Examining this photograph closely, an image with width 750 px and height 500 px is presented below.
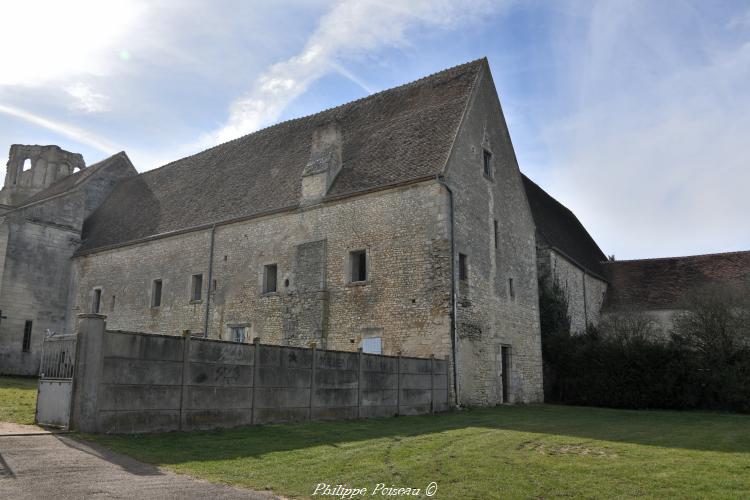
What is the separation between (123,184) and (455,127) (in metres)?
20.9

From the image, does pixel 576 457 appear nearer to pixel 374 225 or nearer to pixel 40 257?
pixel 374 225

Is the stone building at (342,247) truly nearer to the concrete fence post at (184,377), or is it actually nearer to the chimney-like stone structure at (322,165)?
the chimney-like stone structure at (322,165)

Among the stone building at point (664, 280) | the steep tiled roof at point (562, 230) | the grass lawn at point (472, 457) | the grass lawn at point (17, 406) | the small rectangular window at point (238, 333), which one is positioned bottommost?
the grass lawn at point (472, 457)

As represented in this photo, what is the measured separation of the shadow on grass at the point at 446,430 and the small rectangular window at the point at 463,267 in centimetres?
392

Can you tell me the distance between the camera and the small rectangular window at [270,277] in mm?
21484

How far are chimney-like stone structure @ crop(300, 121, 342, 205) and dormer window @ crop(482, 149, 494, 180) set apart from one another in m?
5.08

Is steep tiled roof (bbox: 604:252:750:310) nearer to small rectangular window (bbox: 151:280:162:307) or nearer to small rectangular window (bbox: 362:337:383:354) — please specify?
small rectangular window (bbox: 362:337:383:354)

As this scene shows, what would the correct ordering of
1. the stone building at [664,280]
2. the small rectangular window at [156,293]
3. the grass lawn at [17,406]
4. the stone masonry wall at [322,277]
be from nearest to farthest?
the grass lawn at [17,406]
the stone masonry wall at [322,277]
the small rectangular window at [156,293]
the stone building at [664,280]

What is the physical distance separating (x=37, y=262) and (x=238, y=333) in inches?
503

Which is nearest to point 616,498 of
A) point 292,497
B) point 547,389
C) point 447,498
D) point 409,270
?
point 447,498

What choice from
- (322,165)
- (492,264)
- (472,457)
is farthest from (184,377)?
(492,264)

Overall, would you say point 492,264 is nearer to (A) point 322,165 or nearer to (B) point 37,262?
(A) point 322,165

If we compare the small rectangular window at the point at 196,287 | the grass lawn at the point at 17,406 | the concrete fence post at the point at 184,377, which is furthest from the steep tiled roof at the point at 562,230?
the grass lawn at the point at 17,406

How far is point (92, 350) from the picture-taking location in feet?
32.0
